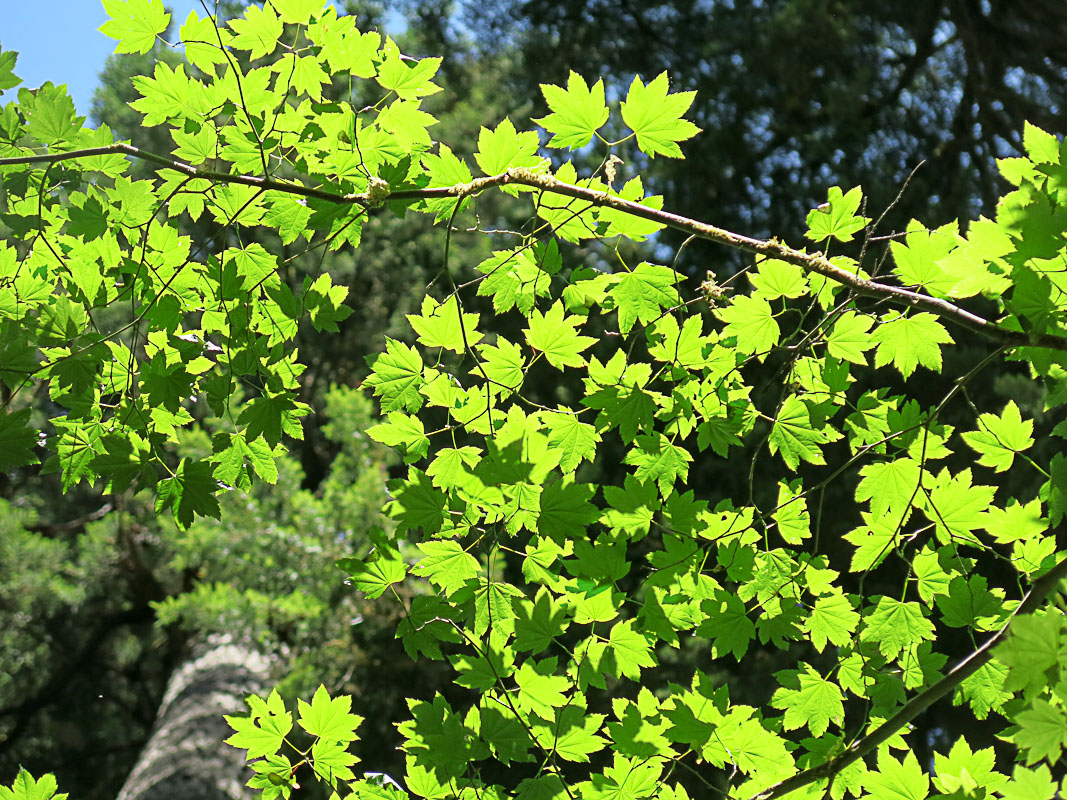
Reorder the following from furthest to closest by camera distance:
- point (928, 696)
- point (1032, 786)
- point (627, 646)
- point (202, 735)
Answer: point (202, 735) < point (627, 646) < point (928, 696) < point (1032, 786)

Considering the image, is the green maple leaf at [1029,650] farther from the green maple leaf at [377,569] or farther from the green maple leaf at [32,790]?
the green maple leaf at [32,790]

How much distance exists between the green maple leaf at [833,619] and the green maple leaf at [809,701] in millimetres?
49

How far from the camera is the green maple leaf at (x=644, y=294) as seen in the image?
1064 mm

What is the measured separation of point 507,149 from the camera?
39.4 inches

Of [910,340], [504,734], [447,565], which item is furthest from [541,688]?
[910,340]

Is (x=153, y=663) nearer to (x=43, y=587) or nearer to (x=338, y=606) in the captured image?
(x=43, y=587)

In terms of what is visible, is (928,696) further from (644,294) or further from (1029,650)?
(644,294)

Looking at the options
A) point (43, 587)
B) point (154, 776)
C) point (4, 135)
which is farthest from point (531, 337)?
point (43, 587)

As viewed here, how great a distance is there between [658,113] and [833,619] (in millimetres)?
701

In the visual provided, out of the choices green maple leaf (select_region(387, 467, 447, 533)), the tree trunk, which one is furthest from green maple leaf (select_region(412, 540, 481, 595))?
the tree trunk

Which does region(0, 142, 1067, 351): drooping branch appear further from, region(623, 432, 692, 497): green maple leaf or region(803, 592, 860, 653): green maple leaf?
region(803, 592, 860, 653): green maple leaf

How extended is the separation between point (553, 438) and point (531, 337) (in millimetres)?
137

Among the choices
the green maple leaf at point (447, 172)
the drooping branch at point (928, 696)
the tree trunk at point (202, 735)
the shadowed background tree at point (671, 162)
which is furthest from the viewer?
the shadowed background tree at point (671, 162)

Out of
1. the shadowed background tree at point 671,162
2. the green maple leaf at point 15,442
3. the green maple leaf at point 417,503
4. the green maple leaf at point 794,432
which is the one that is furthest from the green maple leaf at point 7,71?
the shadowed background tree at point 671,162
